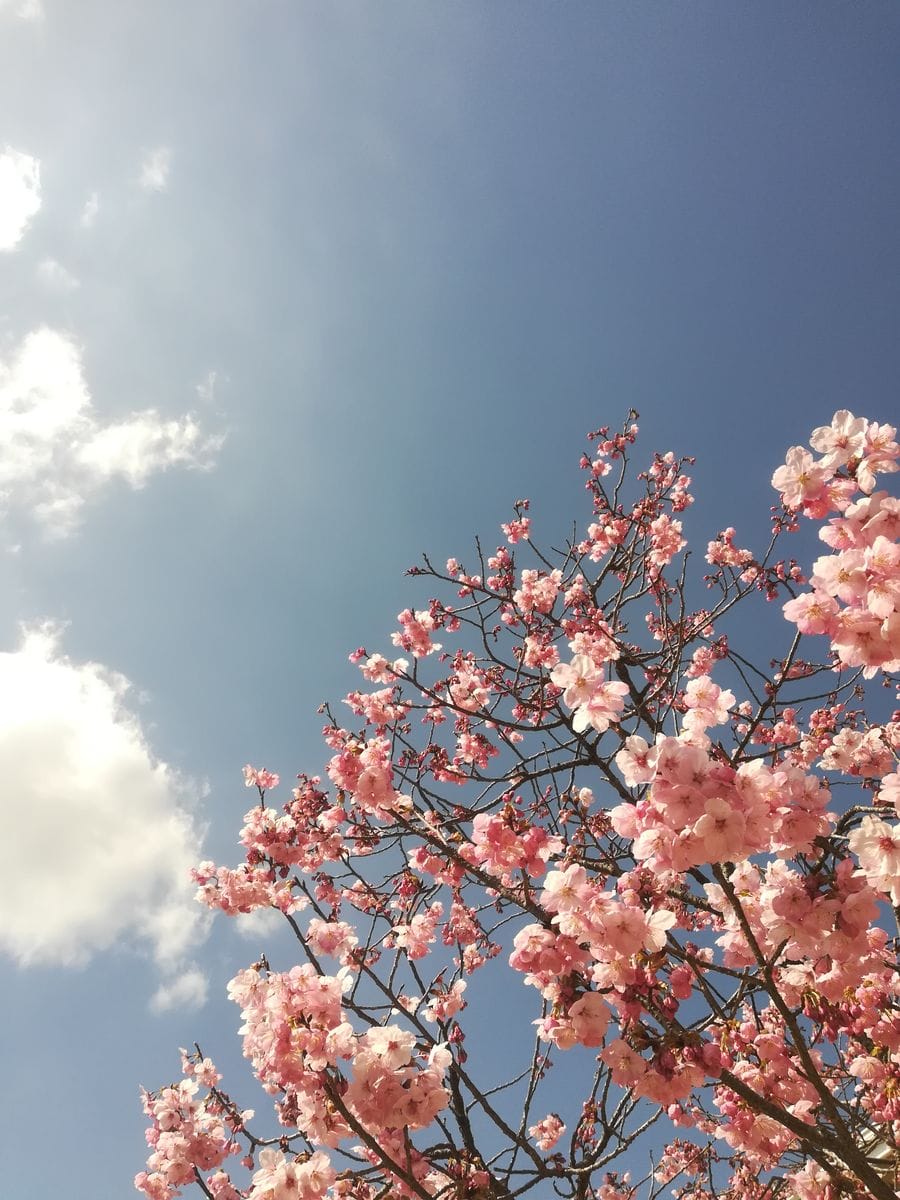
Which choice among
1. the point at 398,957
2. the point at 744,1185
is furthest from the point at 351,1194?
the point at 744,1185

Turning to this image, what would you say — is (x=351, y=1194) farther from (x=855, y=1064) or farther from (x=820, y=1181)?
(x=855, y=1064)

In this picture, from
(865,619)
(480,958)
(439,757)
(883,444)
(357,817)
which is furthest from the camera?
(480,958)

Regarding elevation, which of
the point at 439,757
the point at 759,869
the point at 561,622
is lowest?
the point at 759,869

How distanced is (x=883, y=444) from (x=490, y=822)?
96.0 inches

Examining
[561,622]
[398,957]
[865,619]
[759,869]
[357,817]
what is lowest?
[759,869]

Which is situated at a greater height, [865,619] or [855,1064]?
[865,619]

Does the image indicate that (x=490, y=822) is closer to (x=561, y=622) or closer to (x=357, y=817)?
(x=357, y=817)

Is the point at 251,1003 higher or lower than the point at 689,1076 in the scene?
higher

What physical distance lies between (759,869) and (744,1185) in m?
5.67

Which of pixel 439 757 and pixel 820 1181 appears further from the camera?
pixel 439 757

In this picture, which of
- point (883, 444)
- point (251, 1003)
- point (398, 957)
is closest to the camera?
point (883, 444)

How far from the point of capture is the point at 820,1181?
3.18 m

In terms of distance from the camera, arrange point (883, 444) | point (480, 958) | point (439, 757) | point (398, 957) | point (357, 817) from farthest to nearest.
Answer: point (480, 958) < point (439, 757) < point (357, 817) < point (398, 957) < point (883, 444)

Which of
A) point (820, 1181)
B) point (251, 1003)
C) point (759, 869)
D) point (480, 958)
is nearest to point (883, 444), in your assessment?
point (759, 869)
